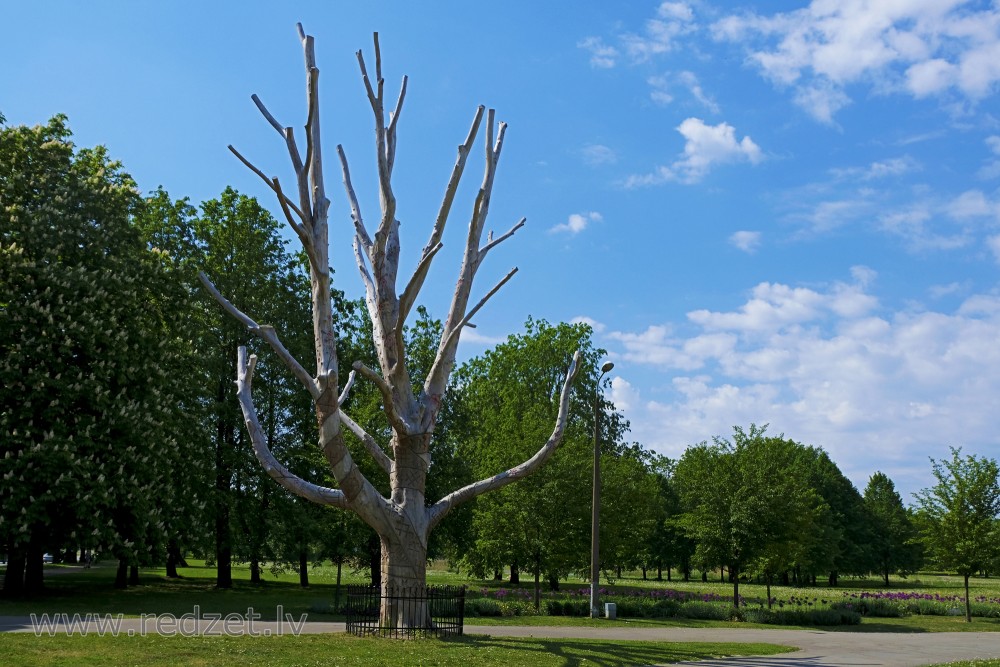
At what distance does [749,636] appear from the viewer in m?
21.0

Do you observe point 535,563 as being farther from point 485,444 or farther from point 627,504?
point 485,444

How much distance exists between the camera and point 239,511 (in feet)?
108

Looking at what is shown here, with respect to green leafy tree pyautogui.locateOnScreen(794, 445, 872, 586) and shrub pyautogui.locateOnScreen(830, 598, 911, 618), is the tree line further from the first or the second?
green leafy tree pyautogui.locateOnScreen(794, 445, 872, 586)

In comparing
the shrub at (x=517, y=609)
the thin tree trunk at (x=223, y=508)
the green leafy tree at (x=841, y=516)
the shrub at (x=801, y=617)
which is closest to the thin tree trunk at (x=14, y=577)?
the thin tree trunk at (x=223, y=508)

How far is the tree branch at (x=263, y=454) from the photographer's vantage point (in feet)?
53.5

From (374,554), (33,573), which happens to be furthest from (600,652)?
(374,554)

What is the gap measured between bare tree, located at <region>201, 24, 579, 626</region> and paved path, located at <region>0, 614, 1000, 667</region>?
269 cm

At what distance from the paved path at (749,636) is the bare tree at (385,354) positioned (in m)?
2.69

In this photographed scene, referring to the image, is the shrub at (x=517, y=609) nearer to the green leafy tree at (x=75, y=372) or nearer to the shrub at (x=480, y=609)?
the shrub at (x=480, y=609)

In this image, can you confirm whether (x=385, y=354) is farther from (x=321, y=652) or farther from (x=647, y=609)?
(x=647, y=609)

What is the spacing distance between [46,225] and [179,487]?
9595 mm

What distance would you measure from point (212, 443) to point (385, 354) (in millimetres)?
16970

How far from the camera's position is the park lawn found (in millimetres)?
12359

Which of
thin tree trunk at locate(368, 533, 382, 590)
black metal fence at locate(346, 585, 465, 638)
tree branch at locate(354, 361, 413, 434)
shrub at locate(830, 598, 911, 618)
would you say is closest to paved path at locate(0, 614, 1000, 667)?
black metal fence at locate(346, 585, 465, 638)
